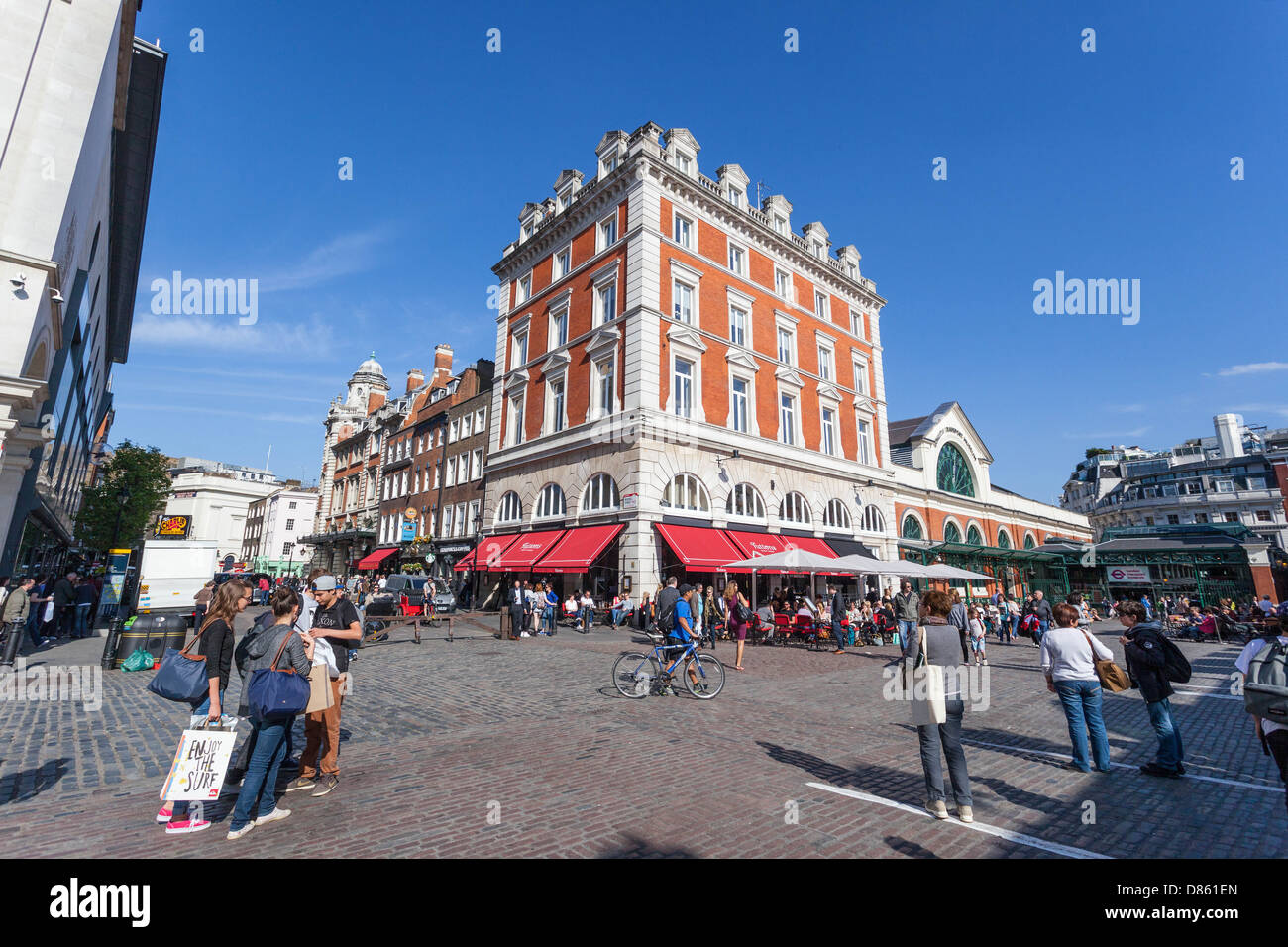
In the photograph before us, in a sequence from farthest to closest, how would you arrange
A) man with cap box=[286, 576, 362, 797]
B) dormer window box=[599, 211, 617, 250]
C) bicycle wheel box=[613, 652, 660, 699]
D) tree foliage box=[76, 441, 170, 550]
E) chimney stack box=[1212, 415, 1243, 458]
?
1. chimney stack box=[1212, 415, 1243, 458]
2. tree foliage box=[76, 441, 170, 550]
3. dormer window box=[599, 211, 617, 250]
4. bicycle wheel box=[613, 652, 660, 699]
5. man with cap box=[286, 576, 362, 797]

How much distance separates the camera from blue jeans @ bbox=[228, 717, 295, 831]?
4.16 m

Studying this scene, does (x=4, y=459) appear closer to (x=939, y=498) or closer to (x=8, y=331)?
(x=8, y=331)

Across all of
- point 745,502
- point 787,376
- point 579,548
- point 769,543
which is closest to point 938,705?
point 579,548

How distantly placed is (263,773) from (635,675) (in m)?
6.07

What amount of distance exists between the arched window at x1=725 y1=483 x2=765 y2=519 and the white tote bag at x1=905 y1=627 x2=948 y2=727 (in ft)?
61.6

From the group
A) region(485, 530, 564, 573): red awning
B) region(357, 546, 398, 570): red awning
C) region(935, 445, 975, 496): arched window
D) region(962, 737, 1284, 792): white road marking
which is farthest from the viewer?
region(357, 546, 398, 570): red awning

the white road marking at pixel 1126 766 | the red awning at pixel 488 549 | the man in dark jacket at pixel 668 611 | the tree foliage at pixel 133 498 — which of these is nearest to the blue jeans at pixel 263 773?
the man in dark jacket at pixel 668 611

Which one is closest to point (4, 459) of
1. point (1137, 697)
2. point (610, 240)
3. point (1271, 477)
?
point (610, 240)

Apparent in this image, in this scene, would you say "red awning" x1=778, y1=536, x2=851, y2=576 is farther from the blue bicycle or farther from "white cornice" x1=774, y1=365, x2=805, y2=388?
the blue bicycle

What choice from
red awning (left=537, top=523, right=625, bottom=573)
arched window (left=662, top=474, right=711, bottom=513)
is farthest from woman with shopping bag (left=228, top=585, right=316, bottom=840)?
arched window (left=662, top=474, right=711, bottom=513)

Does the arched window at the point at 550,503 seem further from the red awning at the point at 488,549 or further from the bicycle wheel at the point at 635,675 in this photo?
the bicycle wheel at the point at 635,675

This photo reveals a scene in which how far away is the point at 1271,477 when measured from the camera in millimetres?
56938

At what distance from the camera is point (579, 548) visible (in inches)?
851

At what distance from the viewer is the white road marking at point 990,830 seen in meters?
4.07
